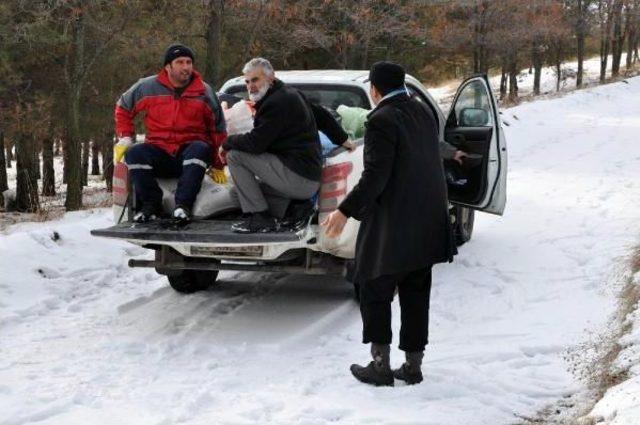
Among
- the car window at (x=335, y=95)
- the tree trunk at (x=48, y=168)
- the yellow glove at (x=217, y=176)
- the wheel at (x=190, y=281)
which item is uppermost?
the car window at (x=335, y=95)

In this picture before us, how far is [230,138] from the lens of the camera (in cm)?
591

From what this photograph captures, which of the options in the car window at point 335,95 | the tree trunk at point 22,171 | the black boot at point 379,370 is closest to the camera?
the black boot at point 379,370

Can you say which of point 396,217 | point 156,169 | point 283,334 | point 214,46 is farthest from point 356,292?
point 214,46

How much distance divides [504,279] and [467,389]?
2697 millimetres

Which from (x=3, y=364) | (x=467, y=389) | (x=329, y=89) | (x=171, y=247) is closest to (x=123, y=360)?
(x=3, y=364)

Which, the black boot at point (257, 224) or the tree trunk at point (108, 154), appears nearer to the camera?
the black boot at point (257, 224)

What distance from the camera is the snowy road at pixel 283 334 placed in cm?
437

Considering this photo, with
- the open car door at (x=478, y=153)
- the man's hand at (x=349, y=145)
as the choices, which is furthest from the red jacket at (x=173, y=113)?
the open car door at (x=478, y=153)

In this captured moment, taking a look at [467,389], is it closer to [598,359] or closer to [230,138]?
[598,359]

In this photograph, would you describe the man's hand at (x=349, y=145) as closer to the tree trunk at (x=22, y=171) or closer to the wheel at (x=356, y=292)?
the wheel at (x=356, y=292)

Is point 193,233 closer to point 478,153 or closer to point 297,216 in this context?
point 297,216

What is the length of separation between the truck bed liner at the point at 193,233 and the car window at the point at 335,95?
1910 mm

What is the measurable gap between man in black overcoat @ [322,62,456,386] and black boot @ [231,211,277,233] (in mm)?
1231

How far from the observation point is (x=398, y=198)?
443cm
